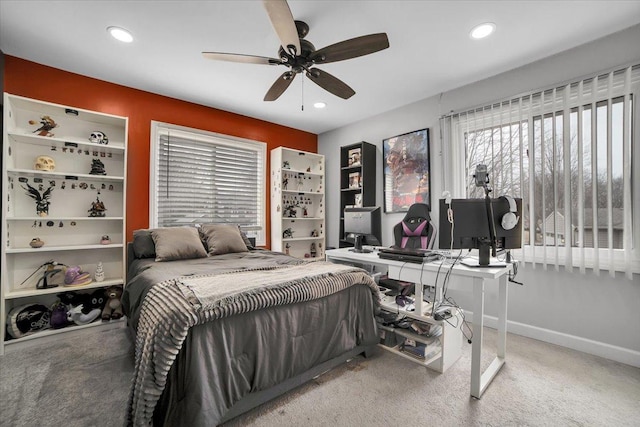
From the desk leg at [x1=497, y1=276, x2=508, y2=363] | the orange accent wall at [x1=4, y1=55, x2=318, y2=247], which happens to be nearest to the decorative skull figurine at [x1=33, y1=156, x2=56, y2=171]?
the orange accent wall at [x1=4, y1=55, x2=318, y2=247]

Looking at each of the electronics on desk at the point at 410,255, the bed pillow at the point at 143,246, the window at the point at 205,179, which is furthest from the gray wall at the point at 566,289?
the bed pillow at the point at 143,246

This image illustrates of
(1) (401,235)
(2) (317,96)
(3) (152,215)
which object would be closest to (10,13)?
(3) (152,215)

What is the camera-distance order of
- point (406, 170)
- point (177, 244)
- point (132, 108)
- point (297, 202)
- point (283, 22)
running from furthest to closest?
point (297, 202) < point (406, 170) < point (132, 108) < point (177, 244) < point (283, 22)

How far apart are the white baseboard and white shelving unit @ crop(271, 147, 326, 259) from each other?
2644mm

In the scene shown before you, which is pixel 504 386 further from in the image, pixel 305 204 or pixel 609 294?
pixel 305 204

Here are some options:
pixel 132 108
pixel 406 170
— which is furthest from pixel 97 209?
pixel 406 170

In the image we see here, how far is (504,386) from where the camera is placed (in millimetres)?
1758

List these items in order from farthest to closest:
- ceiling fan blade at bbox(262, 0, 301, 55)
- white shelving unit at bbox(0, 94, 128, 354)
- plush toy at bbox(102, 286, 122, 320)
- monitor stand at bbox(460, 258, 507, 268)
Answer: plush toy at bbox(102, 286, 122, 320)
white shelving unit at bbox(0, 94, 128, 354)
monitor stand at bbox(460, 258, 507, 268)
ceiling fan blade at bbox(262, 0, 301, 55)

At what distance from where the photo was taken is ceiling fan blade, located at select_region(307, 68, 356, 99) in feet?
6.72

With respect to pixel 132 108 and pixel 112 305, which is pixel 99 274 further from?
pixel 132 108

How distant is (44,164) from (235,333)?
260cm

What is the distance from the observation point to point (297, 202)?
444 cm

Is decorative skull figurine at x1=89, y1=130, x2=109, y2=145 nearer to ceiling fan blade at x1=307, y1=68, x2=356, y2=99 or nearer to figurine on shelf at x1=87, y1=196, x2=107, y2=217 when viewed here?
figurine on shelf at x1=87, y1=196, x2=107, y2=217

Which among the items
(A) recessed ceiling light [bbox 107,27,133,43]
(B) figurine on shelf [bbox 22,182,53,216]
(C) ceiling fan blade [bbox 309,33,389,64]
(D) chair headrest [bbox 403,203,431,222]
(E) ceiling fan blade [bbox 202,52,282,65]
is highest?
(A) recessed ceiling light [bbox 107,27,133,43]
